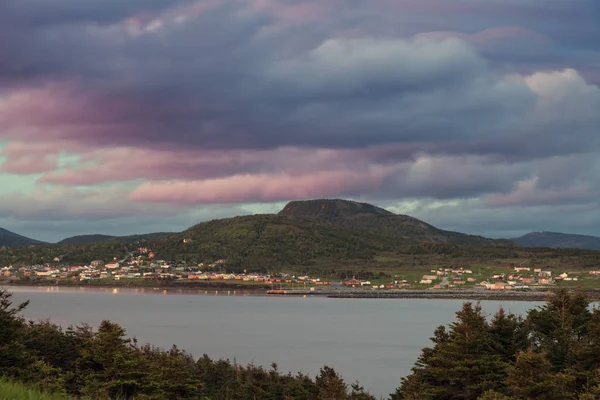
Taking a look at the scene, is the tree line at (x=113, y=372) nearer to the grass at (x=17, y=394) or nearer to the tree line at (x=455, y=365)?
the tree line at (x=455, y=365)

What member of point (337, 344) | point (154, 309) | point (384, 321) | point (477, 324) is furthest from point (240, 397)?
point (154, 309)

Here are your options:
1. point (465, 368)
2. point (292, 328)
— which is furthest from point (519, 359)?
point (292, 328)

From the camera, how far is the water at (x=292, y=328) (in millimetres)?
85188

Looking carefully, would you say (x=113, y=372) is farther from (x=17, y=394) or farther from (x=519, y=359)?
(x=17, y=394)

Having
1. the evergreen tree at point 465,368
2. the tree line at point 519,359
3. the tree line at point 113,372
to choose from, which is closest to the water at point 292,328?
the tree line at point 113,372

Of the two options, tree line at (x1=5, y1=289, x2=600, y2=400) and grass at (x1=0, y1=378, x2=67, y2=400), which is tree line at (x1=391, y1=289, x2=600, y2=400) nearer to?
tree line at (x1=5, y1=289, x2=600, y2=400)

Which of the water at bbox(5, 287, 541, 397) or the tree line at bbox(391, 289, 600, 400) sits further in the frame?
the water at bbox(5, 287, 541, 397)

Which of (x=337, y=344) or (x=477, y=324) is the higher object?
(x=477, y=324)

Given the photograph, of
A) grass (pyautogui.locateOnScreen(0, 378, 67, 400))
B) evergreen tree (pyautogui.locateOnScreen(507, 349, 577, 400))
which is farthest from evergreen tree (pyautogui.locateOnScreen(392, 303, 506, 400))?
grass (pyautogui.locateOnScreen(0, 378, 67, 400))

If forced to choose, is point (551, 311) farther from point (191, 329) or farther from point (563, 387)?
point (191, 329)

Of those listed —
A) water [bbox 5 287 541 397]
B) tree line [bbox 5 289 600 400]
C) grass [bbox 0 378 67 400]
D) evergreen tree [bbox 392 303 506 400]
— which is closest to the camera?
grass [bbox 0 378 67 400]

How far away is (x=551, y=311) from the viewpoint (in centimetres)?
4231

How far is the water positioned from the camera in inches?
3354

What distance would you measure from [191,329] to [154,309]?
5230 cm
